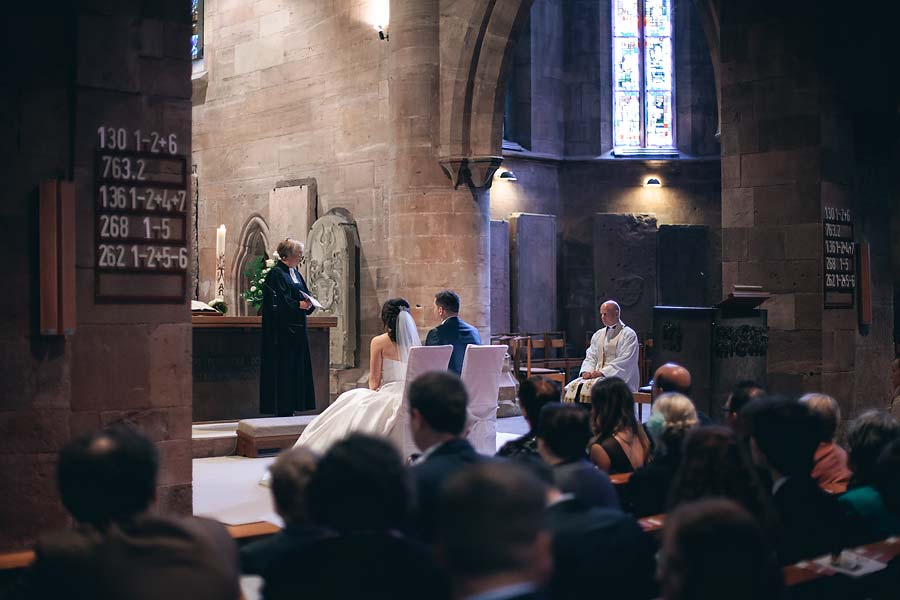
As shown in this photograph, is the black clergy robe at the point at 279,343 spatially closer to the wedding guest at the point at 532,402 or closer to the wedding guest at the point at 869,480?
the wedding guest at the point at 532,402

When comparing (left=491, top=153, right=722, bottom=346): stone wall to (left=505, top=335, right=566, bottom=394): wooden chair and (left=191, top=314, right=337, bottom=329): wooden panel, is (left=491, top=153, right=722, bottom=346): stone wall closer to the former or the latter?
(left=505, top=335, right=566, bottom=394): wooden chair

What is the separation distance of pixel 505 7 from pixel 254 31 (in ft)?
13.3

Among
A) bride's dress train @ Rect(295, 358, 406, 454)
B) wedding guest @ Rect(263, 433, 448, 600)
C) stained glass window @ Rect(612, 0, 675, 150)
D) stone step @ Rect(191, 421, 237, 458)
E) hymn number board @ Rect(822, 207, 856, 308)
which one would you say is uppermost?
stained glass window @ Rect(612, 0, 675, 150)

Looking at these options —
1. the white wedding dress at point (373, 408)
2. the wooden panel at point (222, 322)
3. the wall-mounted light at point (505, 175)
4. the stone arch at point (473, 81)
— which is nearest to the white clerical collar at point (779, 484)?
the white wedding dress at point (373, 408)

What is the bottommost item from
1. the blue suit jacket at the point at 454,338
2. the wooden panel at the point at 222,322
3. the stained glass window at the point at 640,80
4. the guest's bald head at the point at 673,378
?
the guest's bald head at the point at 673,378

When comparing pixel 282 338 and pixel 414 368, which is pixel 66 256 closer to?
pixel 414 368

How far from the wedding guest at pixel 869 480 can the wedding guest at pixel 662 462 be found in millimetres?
557

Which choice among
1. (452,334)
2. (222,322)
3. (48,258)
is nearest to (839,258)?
(452,334)

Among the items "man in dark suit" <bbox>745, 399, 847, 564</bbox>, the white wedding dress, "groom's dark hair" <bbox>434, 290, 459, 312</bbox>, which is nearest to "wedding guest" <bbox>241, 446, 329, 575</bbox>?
"man in dark suit" <bbox>745, 399, 847, 564</bbox>

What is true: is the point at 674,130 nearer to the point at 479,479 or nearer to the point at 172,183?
the point at 172,183

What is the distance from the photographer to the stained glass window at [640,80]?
54.7 feet

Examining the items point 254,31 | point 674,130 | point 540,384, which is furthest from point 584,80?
point 540,384

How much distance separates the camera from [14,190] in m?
4.95

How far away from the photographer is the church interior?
16.7 ft
